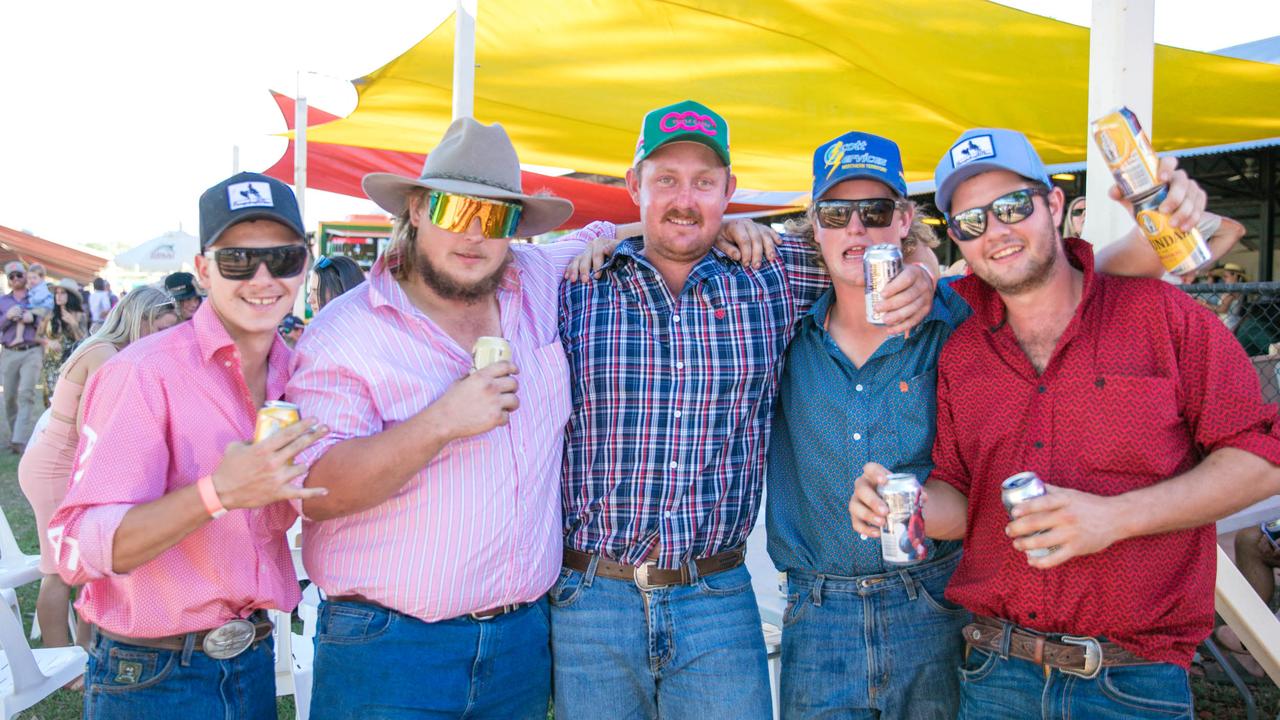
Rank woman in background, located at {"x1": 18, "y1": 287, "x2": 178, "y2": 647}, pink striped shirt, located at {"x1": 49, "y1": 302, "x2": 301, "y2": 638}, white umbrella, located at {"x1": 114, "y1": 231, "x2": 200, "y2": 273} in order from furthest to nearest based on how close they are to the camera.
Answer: white umbrella, located at {"x1": 114, "y1": 231, "x2": 200, "y2": 273} → woman in background, located at {"x1": 18, "y1": 287, "x2": 178, "y2": 647} → pink striped shirt, located at {"x1": 49, "y1": 302, "x2": 301, "y2": 638}

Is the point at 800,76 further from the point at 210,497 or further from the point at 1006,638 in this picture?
the point at 210,497

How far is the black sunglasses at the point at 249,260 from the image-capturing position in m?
2.09

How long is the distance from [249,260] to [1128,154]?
6.52 feet

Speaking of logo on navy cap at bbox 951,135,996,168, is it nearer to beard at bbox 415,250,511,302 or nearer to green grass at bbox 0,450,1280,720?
beard at bbox 415,250,511,302

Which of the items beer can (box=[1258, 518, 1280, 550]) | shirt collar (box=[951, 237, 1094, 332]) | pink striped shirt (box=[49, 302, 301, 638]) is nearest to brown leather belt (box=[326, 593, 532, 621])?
pink striped shirt (box=[49, 302, 301, 638])

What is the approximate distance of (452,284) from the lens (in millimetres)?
2340

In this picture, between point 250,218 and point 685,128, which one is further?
point 685,128

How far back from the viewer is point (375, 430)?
7.14 feet

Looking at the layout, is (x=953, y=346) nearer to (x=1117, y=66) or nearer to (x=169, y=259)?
(x=1117, y=66)

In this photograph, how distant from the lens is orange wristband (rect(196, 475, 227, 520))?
1.80 metres

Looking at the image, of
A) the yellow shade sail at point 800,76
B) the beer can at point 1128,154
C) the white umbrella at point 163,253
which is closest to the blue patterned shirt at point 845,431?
the beer can at point 1128,154

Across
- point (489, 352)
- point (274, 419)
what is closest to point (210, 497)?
point (274, 419)

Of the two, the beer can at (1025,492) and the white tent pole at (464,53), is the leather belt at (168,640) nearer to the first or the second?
the beer can at (1025,492)

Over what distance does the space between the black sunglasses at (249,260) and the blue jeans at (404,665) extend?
820 millimetres
